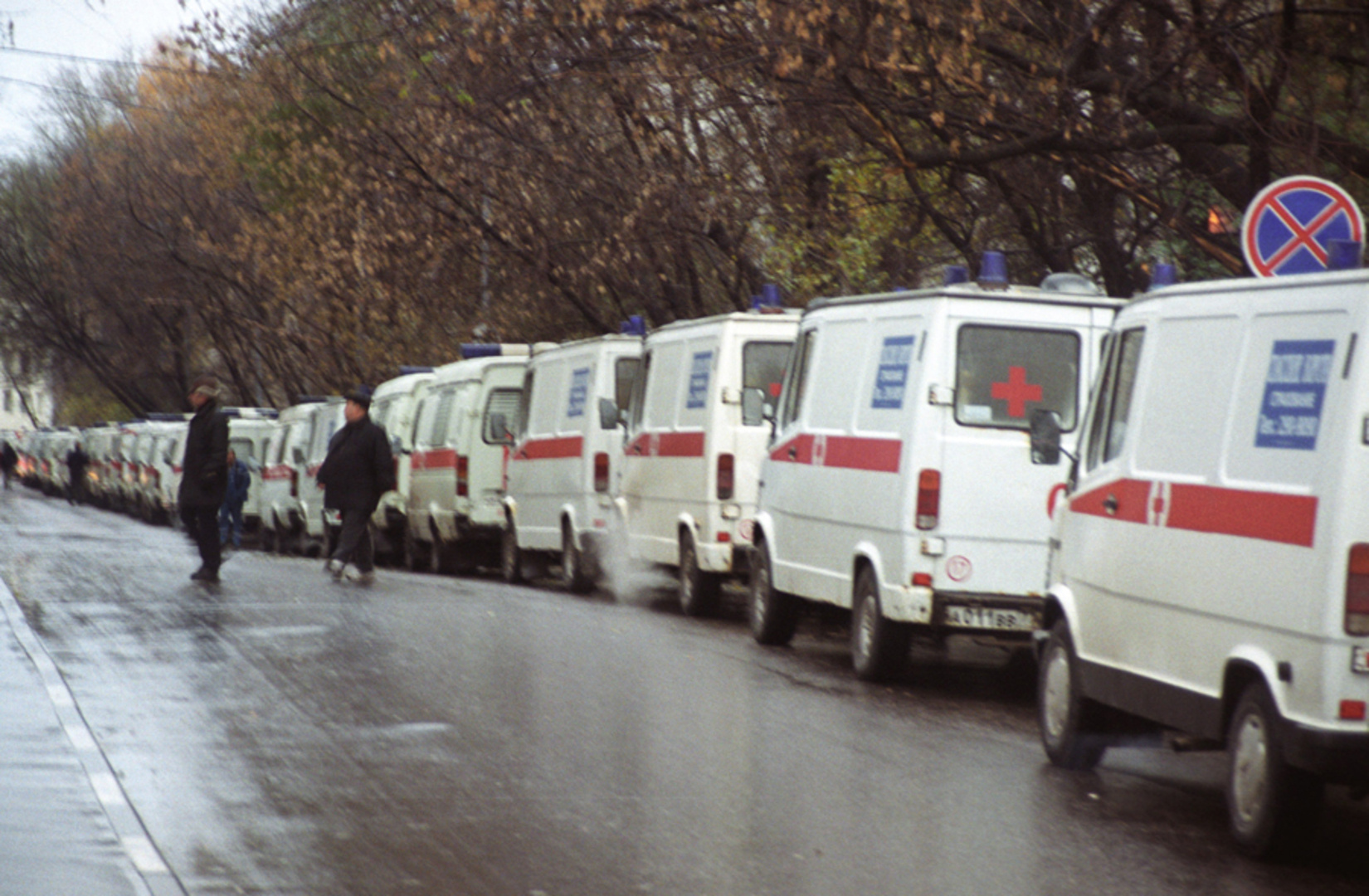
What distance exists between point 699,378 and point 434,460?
9240 mm

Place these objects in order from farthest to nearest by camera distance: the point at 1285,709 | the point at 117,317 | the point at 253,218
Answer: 1. the point at 117,317
2. the point at 253,218
3. the point at 1285,709

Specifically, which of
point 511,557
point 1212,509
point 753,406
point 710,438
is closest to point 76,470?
point 511,557

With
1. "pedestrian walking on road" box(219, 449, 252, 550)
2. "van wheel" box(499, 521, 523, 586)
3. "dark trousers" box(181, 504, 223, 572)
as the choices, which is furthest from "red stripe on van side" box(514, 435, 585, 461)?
"pedestrian walking on road" box(219, 449, 252, 550)

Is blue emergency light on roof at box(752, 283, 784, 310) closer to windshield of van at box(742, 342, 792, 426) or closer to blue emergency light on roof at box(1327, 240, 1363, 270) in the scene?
windshield of van at box(742, 342, 792, 426)

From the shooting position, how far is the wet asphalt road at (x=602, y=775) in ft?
23.0

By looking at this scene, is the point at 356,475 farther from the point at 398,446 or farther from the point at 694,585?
the point at 398,446

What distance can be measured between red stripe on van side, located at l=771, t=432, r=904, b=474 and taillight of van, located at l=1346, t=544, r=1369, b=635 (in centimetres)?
517

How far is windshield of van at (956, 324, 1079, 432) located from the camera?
1187cm

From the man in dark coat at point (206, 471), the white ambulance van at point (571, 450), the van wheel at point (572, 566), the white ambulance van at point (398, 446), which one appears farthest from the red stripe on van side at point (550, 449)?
the white ambulance van at point (398, 446)

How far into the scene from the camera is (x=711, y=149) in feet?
89.7

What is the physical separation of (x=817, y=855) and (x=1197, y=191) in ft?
47.7

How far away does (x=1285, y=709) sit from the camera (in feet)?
23.5

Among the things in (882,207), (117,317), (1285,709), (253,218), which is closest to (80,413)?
(117,317)

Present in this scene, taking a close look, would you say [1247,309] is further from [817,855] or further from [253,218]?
[253,218]
